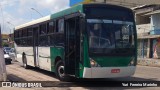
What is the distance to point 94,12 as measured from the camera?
12.2 metres

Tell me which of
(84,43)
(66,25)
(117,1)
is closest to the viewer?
(84,43)

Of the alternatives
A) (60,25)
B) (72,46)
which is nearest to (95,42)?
(72,46)

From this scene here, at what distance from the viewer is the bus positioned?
11914mm

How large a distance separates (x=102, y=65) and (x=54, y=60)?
141 inches

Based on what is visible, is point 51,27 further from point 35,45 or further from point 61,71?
point 35,45

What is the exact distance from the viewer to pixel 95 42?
11.9 meters

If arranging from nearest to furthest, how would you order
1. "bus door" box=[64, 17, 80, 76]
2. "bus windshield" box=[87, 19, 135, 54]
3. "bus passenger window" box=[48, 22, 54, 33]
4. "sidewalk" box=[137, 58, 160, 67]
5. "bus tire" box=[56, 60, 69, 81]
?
"bus windshield" box=[87, 19, 135, 54] → "bus door" box=[64, 17, 80, 76] → "bus tire" box=[56, 60, 69, 81] → "bus passenger window" box=[48, 22, 54, 33] → "sidewalk" box=[137, 58, 160, 67]

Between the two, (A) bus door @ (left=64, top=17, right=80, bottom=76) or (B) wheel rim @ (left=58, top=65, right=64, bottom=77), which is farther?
(B) wheel rim @ (left=58, top=65, right=64, bottom=77)

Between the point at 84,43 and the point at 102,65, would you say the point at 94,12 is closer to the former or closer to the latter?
the point at 84,43

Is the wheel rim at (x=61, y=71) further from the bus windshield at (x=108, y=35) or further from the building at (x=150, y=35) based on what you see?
the building at (x=150, y=35)

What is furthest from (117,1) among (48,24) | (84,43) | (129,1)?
(84,43)

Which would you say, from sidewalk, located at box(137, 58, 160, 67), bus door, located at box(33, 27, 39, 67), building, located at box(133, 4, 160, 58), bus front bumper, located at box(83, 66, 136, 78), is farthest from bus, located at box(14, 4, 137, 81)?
building, located at box(133, 4, 160, 58)

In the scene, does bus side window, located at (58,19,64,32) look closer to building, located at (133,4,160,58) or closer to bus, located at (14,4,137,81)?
bus, located at (14,4,137,81)

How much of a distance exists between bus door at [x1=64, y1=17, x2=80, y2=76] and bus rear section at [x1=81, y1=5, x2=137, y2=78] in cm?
77
